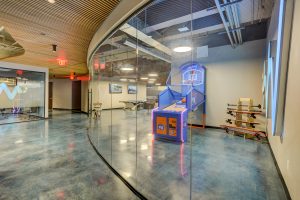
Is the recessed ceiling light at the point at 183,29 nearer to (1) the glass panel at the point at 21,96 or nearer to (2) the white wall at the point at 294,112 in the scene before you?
(2) the white wall at the point at 294,112

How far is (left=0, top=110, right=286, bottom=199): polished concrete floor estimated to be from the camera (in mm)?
2496

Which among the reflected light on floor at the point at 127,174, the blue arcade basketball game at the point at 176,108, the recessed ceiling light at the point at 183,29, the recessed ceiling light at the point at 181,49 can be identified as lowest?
the reflected light on floor at the point at 127,174

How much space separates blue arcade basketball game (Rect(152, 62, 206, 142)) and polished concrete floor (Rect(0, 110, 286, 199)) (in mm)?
361

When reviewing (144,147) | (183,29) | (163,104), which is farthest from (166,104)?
(183,29)

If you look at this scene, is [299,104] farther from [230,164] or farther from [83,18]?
[83,18]

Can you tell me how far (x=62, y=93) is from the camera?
1548 centimetres

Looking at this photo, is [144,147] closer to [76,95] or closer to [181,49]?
[181,49]

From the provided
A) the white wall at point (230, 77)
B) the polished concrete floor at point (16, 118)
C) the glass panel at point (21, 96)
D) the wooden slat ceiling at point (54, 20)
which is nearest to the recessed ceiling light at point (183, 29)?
the white wall at point (230, 77)

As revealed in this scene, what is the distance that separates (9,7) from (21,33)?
1.53m

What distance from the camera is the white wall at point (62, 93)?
15.0 m

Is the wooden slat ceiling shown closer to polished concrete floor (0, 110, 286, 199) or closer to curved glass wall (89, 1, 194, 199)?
curved glass wall (89, 1, 194, 199)

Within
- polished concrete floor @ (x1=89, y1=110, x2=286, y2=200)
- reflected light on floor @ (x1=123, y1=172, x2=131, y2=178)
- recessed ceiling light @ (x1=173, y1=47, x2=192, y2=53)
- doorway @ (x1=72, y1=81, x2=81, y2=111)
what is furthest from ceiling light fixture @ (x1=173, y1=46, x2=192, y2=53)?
doorway @ (x1=72, y1=81, x2=81, y2=111)

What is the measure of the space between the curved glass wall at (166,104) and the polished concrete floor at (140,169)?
2cm

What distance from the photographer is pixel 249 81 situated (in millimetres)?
4785
